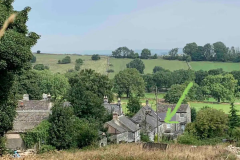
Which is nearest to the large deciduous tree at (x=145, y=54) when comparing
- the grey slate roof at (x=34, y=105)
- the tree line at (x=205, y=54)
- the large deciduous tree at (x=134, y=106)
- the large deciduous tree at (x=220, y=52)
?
the tree line at (x=205, y=54)

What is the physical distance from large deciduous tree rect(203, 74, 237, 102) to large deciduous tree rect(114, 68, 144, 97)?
17.5m

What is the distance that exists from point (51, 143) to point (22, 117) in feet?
14.3

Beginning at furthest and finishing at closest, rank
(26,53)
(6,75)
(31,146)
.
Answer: (31,146) → (6,75) → (26,53)

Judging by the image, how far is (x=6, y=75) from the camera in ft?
49.2

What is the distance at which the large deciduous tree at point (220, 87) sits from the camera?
8400 centimetres

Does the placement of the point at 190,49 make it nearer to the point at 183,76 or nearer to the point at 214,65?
the point at 214,65

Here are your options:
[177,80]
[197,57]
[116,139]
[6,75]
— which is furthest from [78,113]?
[197,57]

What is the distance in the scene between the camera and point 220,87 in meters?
85.2

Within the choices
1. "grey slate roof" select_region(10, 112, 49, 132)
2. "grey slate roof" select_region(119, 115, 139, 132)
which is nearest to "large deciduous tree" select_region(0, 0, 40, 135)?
"grey slate roof" select_region(10, 112, 49, 132)

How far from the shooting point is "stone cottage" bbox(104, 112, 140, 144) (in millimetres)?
35219

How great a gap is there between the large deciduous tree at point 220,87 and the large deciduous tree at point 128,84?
1750cm

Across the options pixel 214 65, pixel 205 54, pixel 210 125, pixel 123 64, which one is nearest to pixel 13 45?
pixel 210 125

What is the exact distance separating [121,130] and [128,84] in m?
52.8

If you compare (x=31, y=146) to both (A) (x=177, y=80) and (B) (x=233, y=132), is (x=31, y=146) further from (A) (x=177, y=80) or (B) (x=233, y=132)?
(A) (x=177, y=80)
